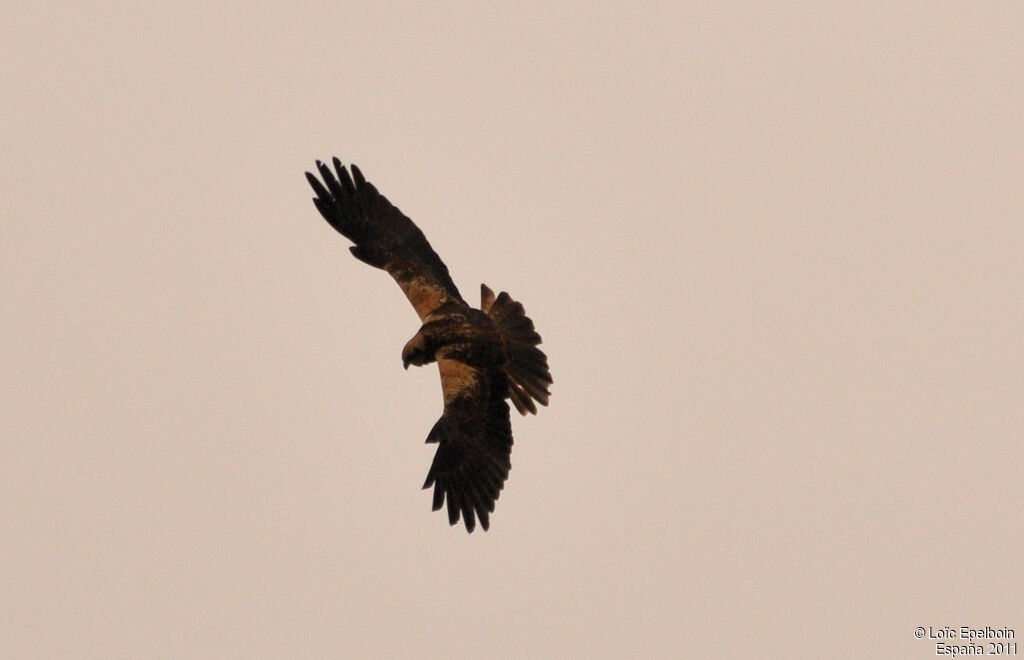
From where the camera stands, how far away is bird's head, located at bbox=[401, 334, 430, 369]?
1658cm

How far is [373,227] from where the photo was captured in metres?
17.8

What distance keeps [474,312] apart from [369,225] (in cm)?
201

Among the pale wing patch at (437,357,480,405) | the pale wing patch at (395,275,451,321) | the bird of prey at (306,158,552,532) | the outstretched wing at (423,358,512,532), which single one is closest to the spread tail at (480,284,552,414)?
the bird of prey at (306,158,552,532)

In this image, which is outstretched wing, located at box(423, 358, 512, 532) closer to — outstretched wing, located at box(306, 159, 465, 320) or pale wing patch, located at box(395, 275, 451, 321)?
pale wing patch, located at box(395, 275, 451, 321)

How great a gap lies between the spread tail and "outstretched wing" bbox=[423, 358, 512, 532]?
1.00ft

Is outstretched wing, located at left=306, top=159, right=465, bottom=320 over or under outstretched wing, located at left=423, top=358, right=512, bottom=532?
over

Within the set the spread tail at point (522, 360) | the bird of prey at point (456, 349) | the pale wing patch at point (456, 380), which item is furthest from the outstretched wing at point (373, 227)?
the pale wing patch at point (456, 380)

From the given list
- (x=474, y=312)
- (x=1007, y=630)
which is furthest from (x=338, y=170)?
(x=1007, y=630)

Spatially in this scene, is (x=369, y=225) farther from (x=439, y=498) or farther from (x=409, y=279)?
(x=439, y=498)

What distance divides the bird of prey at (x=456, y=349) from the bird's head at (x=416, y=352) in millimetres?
12

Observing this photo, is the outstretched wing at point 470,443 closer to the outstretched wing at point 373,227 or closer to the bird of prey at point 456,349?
the bird of prey at point 456,349

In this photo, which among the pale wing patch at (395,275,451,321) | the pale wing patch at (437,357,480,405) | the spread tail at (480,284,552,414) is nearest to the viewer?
the pale wing patch at (437,357,480,405)

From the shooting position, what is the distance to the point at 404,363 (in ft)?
54.8

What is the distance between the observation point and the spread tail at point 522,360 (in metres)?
16.6
